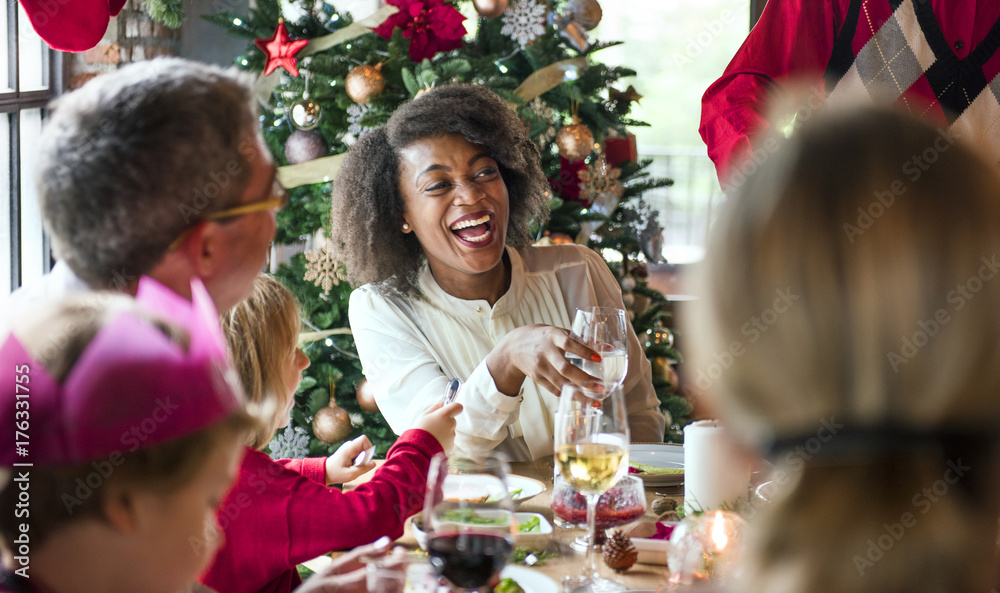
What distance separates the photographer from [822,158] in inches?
19.7

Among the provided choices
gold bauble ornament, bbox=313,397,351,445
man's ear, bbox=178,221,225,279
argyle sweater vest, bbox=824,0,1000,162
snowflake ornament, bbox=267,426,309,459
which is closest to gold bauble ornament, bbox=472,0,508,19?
argyle sweater vest, bbox=824,0,1000,162

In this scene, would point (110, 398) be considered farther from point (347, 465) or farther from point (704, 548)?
point (347, 465)

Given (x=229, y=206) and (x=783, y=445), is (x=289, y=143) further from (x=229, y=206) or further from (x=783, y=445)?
(x=783, y=445)

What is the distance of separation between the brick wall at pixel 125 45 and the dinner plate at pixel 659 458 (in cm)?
238

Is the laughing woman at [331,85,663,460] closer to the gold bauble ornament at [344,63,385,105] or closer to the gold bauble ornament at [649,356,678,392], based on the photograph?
the gold bauble ornament at [344,63,385,105]

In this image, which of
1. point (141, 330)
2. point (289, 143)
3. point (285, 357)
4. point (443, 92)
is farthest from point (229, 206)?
point (289, 143)

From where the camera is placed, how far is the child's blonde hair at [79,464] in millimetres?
698

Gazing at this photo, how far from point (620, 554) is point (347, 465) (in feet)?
1.91

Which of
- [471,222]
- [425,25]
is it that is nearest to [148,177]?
[471,222]

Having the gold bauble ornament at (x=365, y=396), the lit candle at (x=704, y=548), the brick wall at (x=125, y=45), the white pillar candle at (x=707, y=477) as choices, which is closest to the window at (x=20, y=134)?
the brick wall at (x=125, y=45)

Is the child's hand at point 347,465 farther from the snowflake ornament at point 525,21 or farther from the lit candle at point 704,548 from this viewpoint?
the snowflake ornament at point 525,21

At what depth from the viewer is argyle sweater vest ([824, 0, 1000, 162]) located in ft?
5.98

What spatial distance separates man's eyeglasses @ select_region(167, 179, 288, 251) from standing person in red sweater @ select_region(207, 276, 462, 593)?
1.22 feet

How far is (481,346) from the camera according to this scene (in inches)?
82.2
